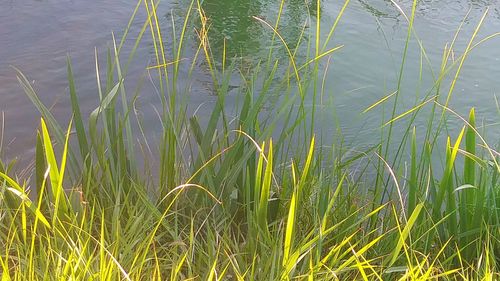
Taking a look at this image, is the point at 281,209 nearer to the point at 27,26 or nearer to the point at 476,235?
the point at 476,235

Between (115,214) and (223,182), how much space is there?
0.28 metres

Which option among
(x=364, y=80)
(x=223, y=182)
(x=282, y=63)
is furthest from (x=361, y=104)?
(x=223, y=182)

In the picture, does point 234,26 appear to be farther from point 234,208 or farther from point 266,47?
point 234,208

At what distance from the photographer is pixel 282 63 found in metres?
3.32

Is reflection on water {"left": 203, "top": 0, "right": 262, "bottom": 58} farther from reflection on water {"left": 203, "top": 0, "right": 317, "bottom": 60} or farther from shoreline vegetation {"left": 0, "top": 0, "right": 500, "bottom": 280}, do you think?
shoreline vegetation {"left": 0, "top": 0, "right": 500, "bottom": 280}

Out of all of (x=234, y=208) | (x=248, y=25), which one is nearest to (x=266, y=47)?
(x=248, y=25)

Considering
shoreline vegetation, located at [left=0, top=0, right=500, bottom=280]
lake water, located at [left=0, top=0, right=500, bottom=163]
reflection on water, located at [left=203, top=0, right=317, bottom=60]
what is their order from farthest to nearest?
reflection on water, located at [left=203, top=0, right=317, bottom=60]
lake water, located at [left=0, top=0, right=500, bottom=163]
shoreline vegetation, located at [left=0, top=0, right=500, bottom=280]

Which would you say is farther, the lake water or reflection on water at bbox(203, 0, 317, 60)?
reflection on water at bbox(203, 0, 317, 60)

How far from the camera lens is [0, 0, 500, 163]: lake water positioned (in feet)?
9.20

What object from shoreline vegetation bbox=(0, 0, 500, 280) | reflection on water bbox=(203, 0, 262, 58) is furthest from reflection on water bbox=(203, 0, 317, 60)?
shoreline vegetation bbox=(0, 0, 500, 280)

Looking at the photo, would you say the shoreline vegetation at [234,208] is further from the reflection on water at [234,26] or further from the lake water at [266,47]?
the reflection on water at [234,26]

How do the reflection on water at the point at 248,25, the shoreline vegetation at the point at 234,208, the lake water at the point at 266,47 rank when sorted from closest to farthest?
1. the shoreline vegetation at the point at 234,208
2. the lake water at the point at 266,47
3. the reflection on water at the point at 248,25

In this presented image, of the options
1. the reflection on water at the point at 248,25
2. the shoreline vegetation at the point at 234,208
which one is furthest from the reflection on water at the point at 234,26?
the shoreline vegetation at the point at 234,208

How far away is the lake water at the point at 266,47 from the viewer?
2.80 m
